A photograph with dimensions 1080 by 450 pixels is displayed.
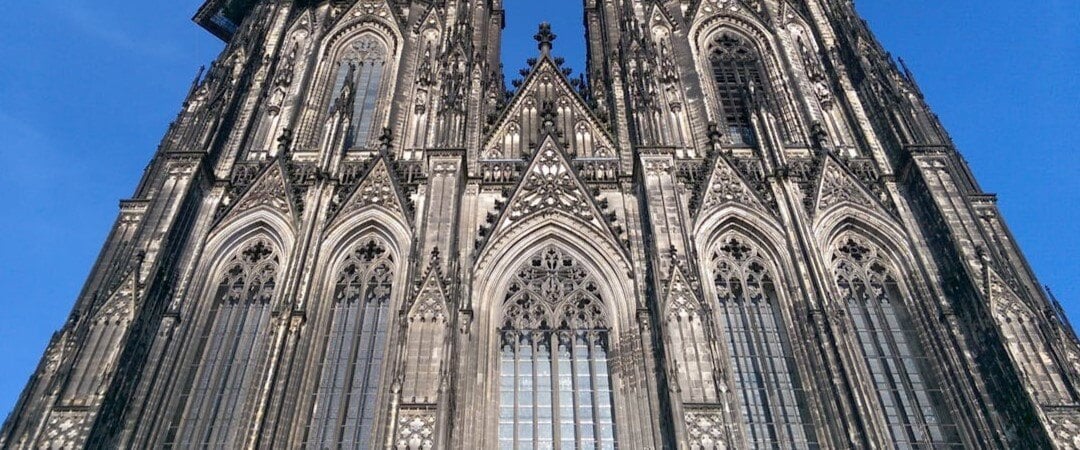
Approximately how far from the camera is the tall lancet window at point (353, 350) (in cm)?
1816

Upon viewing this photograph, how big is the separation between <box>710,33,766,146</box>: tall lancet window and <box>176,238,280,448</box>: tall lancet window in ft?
42.2

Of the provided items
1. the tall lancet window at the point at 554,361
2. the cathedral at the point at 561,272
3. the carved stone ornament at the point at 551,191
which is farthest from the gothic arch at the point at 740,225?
the tall lancet window at the point at 554,361

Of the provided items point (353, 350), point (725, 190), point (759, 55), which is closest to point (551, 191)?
point (725, 190)

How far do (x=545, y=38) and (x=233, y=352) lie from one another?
14.5m

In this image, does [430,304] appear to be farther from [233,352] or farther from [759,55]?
[759,55]

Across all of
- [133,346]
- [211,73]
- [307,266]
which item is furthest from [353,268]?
[211,73]

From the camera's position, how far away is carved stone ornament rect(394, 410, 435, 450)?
50.6 ft

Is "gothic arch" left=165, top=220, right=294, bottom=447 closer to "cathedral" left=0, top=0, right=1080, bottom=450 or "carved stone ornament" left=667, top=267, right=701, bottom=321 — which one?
"cathedral" left=0, top=0, right=1080, bottom=450

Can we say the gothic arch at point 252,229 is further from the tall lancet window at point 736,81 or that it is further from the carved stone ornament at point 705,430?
the tall lancet window at point 736,81

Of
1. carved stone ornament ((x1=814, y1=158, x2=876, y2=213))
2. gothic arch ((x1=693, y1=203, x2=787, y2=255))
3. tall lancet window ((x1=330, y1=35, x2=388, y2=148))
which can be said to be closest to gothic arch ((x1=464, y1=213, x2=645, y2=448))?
gothic arch ((x1=693, y1=203, x2=787, y2=255))

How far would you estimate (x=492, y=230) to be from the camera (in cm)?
2158

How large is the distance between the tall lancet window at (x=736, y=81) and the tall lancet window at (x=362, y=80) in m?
10.2

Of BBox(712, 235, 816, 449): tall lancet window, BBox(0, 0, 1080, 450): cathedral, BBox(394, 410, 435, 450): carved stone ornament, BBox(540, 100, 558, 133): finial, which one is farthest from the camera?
BBox(540, 100, 558, 133): finial

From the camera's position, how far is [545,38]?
96.1 feet
